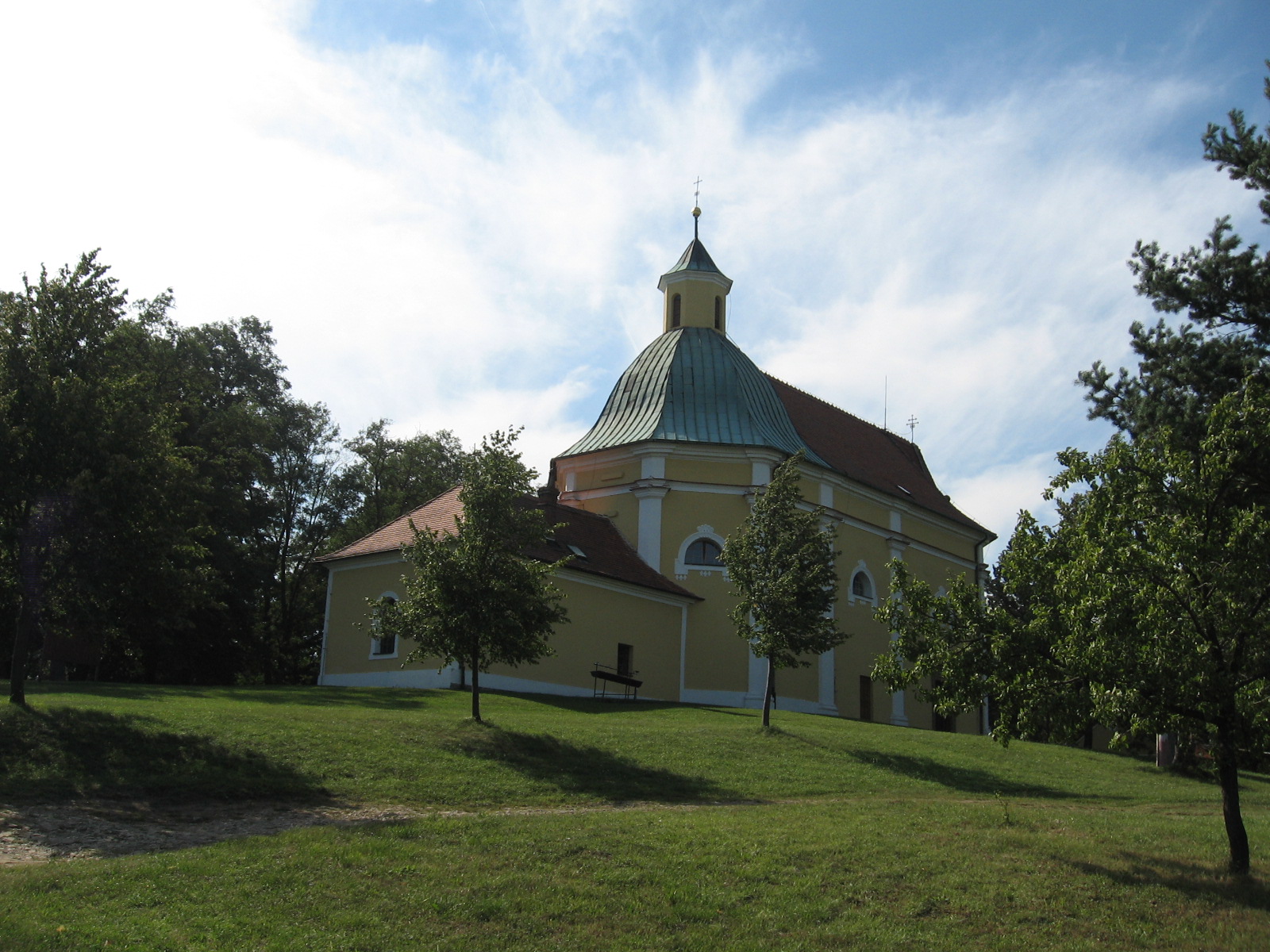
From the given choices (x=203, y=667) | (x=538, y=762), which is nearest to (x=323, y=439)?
(x=203, y=667)

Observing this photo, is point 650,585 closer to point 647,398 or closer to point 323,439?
point 647,398

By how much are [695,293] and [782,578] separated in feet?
64.5

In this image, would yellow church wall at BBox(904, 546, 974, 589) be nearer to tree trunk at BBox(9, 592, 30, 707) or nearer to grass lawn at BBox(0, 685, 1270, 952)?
grass lawn at BBox(0, 685, 1270, 952)

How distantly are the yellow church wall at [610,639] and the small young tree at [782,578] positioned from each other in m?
6.74

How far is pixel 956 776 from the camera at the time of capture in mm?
18844

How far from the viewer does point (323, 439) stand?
47062 millimetres

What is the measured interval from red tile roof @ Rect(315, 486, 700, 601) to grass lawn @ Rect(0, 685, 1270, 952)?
1039 centimetres

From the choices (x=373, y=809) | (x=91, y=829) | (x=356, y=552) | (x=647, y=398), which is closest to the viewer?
(x=91, y=829)

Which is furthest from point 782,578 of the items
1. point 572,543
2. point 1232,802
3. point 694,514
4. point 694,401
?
point 694,401

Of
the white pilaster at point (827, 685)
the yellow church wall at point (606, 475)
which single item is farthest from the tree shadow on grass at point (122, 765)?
the white pilaster at point (827, 685)

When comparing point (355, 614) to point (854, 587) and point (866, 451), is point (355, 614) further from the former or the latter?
point (866, 451)

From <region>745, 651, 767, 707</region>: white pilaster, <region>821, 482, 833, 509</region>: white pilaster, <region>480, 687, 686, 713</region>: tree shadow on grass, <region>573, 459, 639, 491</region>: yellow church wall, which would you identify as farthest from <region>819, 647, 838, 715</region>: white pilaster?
<region>573, 459, 639, 491</region>: yellow church wall

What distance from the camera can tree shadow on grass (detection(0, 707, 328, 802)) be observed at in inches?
521

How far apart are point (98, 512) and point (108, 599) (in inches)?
53.4
